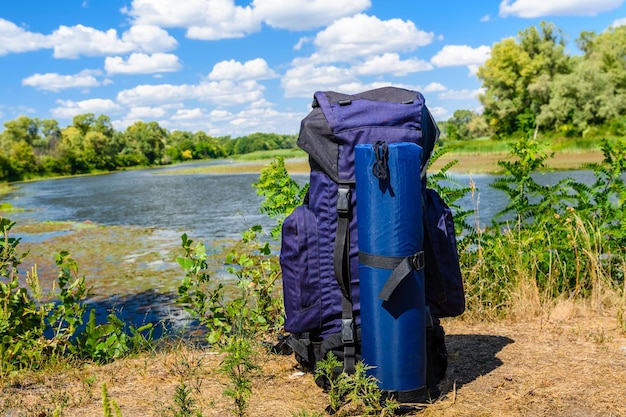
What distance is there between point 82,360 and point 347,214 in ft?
8.29

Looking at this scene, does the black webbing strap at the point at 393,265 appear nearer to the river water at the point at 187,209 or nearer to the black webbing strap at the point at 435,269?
the black webbing strap at the point at 435,269

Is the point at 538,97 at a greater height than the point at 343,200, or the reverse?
the point at 538,97

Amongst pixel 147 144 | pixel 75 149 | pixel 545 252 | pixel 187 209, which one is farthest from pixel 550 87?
pixel 147 144

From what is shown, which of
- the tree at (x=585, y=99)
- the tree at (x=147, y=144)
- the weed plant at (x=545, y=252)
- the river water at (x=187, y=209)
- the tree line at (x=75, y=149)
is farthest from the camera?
the tree at (x=147, y=144)

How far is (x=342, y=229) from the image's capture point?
9.98ft

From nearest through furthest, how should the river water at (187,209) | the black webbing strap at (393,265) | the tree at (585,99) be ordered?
the black webbing strap at (393,265) → the river water at (187,209) → the tree at (585,99)

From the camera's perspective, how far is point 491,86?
55938mm

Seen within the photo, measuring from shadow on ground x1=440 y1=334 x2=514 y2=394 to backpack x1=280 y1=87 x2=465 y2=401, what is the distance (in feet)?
0.93

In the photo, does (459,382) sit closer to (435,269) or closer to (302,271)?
(435,269)

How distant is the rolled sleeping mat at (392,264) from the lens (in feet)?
9.44

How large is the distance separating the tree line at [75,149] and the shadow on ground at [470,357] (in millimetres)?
61856

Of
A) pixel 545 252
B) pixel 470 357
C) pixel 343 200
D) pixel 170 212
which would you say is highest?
pixel 343 200

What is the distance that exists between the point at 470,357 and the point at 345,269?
4.39 feet

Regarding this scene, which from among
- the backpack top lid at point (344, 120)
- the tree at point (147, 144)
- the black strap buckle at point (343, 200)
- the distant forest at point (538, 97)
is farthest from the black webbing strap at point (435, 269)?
the tree at point (147, 144)
